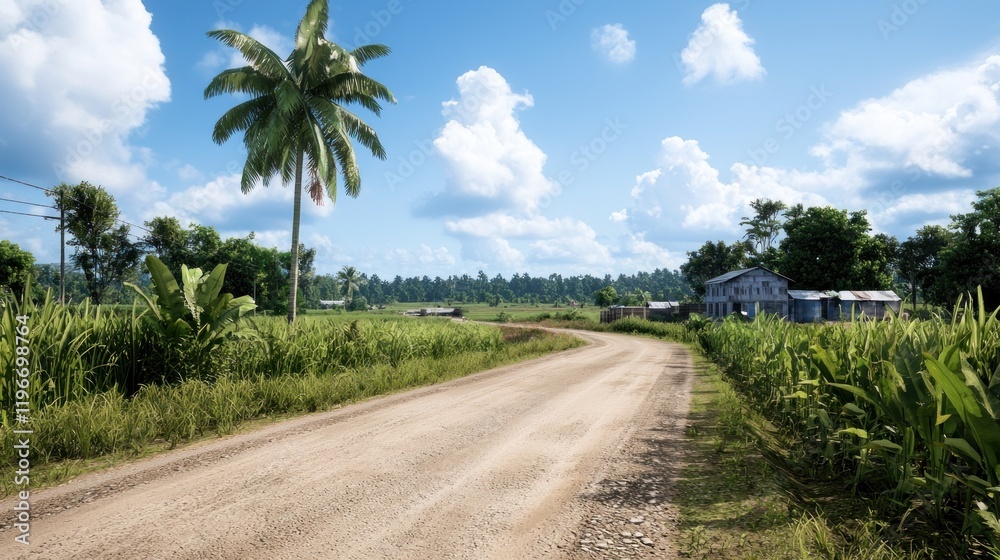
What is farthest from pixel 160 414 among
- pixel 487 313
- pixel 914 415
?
pixel 487 313

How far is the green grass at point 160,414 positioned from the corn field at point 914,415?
23.7 feet

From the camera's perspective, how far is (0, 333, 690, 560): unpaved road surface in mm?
3318

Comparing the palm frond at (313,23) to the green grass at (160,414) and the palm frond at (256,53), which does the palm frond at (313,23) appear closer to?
the palm frond at (256,53)

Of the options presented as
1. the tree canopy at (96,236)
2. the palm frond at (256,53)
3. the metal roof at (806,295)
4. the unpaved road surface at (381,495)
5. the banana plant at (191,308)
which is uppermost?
the palm frond at (256,53)

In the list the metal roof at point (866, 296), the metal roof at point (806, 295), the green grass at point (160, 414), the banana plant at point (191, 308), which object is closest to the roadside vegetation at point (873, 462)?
the green grass at point (160, 414)

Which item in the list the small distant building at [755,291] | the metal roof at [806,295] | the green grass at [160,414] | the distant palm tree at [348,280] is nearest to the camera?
the green grass at [160,414]

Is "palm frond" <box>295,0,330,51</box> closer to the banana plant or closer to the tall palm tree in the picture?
the tall palm tree

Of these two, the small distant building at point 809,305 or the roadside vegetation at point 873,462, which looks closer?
the roadside vegetation at point 873,462

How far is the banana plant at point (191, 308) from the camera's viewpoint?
7.77m

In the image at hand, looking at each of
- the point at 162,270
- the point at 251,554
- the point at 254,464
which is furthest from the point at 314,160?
the point at 251,554

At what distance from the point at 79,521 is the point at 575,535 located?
3.88 m

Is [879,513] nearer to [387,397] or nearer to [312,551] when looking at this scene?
[312,551]

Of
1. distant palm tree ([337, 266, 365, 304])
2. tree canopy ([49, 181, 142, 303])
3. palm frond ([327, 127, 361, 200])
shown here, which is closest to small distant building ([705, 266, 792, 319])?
palm frond ([327, 127, 361, 200])

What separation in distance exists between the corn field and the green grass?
7214mm
